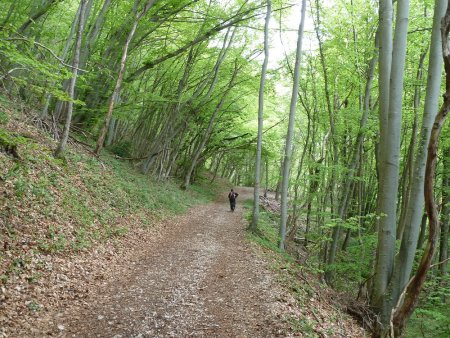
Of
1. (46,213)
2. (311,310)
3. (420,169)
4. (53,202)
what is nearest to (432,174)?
(420,169)

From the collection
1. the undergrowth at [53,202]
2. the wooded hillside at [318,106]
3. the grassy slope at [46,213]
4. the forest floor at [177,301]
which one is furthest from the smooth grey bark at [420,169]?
the undergrowth at [53,202]

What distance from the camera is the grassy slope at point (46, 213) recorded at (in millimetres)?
5074

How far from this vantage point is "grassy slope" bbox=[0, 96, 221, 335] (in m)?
5.07

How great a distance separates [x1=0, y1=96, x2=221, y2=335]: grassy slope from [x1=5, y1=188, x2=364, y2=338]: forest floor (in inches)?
17.4

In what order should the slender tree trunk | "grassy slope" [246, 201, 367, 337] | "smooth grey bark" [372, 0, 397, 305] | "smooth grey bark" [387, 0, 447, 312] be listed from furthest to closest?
"smooth grey bark" [372, 0, 397, 305], "grassy slope" [246, 201, 367, 337], "smooth grey bark" [387, 0, 447, 312], the slender tree trunk

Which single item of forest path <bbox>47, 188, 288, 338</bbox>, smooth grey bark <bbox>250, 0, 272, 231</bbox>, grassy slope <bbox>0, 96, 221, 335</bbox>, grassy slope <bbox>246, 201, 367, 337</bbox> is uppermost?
smooth grey bark <bbox>250, 0, 272, 231</bbox>

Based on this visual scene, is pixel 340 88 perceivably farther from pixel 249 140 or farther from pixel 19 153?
pixel 249 140

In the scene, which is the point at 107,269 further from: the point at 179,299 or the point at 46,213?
the point at 179,299

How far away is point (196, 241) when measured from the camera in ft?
35.6

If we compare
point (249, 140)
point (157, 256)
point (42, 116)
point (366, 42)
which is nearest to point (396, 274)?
point (157, 256)

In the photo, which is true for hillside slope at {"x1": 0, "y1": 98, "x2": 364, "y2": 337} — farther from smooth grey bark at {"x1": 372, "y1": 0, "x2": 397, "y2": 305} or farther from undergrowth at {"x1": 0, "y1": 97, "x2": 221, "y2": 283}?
smooth grey bark at {"x1": 372, "y1": 0, "x2": 397, "y2": 305}

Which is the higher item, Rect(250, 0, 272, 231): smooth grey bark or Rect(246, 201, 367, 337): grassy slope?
Rect(250, 0, 272, 231): smooth grey bark

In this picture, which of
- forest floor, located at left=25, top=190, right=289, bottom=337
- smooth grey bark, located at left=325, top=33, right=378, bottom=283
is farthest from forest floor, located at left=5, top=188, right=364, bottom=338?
smooth grey bark, located at left=325, top=33, right=378, bottom=283

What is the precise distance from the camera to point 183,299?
6043mm
